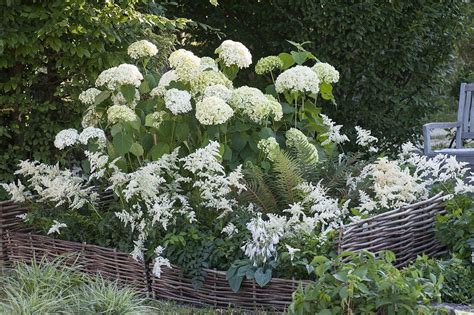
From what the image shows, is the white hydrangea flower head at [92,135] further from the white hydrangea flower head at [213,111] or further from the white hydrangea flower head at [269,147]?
the white hydrangea flower head at [269,147]

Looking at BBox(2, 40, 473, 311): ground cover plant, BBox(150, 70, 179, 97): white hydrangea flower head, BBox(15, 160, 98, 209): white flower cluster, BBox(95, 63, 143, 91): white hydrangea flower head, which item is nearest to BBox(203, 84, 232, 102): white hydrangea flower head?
BBox(2, 40, 473, 311): ground cover plant

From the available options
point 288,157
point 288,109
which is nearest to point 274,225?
point 288,157

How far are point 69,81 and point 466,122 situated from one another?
332 cm

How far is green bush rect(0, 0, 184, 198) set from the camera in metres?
5.14

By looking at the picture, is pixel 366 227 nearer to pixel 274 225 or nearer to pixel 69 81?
pixel 274 225

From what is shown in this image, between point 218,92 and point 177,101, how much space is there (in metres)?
0.28

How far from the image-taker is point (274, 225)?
4180 millimetres

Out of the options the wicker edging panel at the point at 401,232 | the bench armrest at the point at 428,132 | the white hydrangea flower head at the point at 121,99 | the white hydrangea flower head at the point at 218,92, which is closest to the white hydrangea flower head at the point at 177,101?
the white hydrangea flower head at the point at 218,92

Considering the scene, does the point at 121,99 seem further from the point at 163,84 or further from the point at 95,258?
the point at 95,258

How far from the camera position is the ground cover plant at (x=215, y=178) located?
14.2ft

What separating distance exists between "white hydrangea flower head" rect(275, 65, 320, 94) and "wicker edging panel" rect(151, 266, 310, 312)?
4.26ft

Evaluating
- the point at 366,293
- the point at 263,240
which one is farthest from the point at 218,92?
the point at 366,293

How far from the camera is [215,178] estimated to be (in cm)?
446

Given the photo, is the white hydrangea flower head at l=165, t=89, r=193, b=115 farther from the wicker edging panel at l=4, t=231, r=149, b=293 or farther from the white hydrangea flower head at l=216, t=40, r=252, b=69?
the wicker edging panel at l=4, t=231, r=149, b=293
